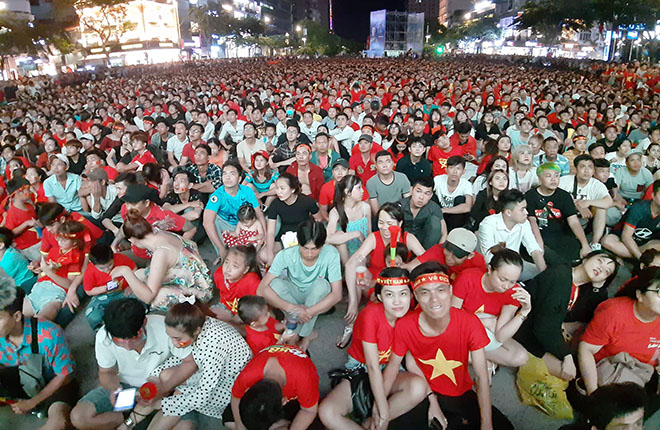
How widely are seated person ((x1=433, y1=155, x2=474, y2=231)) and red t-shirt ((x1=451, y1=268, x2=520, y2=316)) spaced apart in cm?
195

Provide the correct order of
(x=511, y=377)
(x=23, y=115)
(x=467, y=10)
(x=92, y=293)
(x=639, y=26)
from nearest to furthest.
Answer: (x=511, y=377)
(x=92, y=293)
(x=23, y=115)
(x=639, y=26)
(x=467, y=10)

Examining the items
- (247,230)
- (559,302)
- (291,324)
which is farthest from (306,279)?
(559,302)

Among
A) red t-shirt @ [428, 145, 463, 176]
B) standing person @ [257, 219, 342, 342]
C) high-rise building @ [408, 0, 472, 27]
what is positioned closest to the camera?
standing person @ [257, 219, 342, 342]

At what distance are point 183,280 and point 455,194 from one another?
3.22 meters

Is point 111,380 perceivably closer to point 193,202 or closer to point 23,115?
point 193,202

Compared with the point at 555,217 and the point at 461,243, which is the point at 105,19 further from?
the point at 461,243

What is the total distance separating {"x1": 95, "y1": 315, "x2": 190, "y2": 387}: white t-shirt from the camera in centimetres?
273

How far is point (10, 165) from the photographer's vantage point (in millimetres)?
6207

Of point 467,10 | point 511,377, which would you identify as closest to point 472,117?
point 511,377

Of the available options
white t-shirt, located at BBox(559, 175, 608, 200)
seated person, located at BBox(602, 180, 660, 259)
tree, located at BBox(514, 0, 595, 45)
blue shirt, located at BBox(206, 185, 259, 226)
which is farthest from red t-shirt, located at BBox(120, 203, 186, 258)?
tree, located at BBox(514, 0, 595, 45)

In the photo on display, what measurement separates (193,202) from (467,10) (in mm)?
121503

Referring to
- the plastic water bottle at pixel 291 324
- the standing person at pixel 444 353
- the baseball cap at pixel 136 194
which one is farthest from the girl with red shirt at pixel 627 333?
the baseball cap at pixel 136 194

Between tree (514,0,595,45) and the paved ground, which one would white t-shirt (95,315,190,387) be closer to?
the paved ground

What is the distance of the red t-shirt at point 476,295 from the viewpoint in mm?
3020
